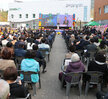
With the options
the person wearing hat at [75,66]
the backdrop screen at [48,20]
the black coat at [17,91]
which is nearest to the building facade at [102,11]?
the backdrop screen at [48,20]

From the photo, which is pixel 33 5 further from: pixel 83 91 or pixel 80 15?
pixel 83 91

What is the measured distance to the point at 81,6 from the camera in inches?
2361

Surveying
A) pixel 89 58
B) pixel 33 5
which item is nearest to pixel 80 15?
pixel 33 5

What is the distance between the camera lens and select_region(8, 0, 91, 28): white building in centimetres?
5950

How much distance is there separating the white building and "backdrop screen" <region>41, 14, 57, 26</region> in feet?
53.7

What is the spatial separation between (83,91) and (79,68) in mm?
837

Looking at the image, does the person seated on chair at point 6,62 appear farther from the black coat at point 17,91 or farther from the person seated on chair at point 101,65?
the person seated on chair at point 101,65

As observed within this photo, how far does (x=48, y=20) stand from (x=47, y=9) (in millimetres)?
18965

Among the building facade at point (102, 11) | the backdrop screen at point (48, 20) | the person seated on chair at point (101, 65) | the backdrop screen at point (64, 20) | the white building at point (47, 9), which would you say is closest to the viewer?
the person seated on chair at point (101, 65)

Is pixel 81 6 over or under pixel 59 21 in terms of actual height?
over

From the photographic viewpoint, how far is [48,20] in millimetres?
42875

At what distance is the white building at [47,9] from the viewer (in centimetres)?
5950

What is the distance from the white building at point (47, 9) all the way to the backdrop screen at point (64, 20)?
618 inches

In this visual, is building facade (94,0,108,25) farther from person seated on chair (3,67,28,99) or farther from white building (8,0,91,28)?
person seated on chair (3,67,28,99)
